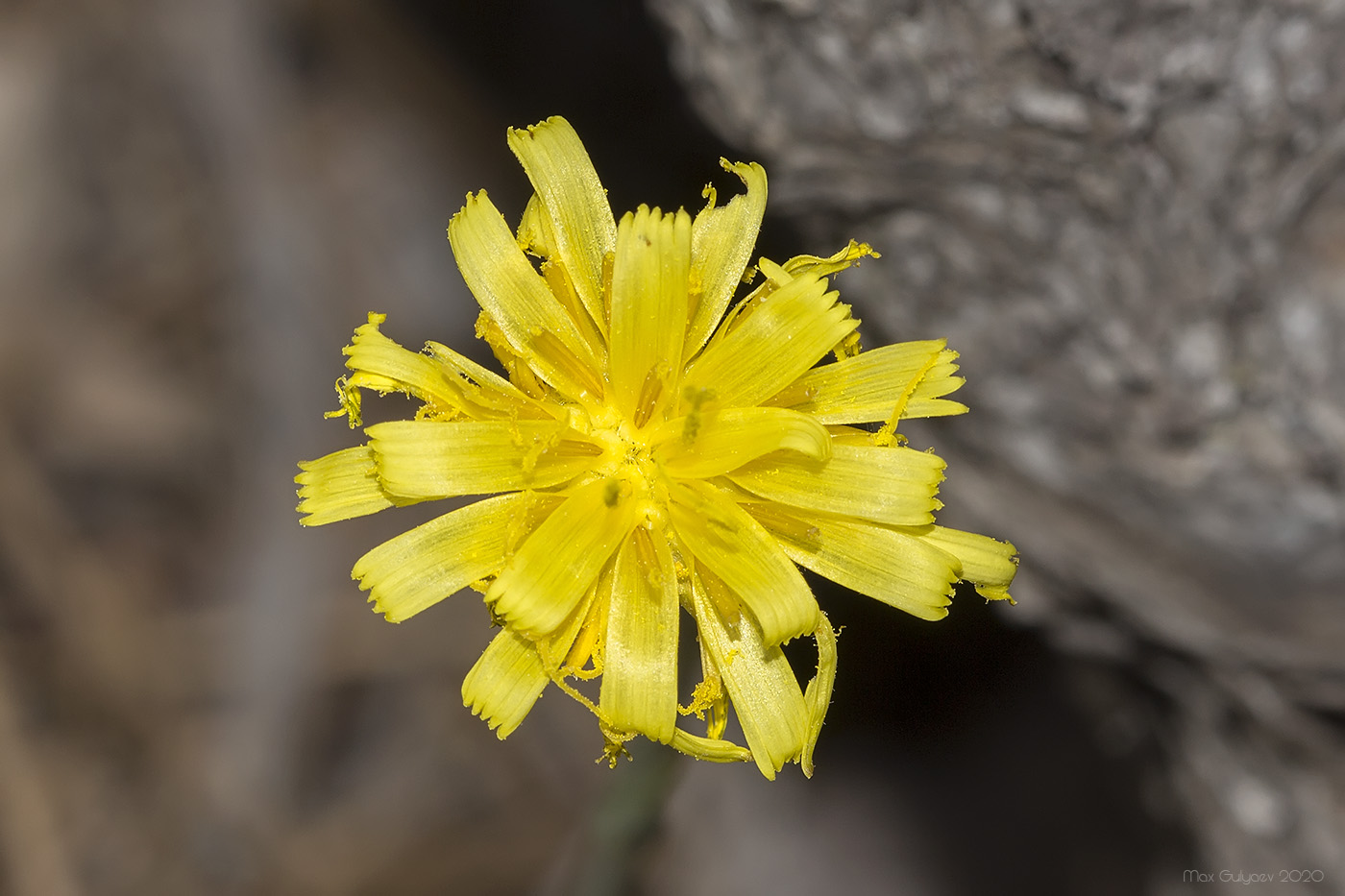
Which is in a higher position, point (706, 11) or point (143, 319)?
point (706, 11)

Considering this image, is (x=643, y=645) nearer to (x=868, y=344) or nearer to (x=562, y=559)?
(x=562, y=559)

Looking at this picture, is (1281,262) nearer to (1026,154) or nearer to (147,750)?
(1026,154)

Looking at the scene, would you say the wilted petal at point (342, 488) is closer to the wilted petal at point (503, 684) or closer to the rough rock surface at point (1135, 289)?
the wilted petal at point (503, 684)

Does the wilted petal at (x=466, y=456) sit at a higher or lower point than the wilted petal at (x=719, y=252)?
lower

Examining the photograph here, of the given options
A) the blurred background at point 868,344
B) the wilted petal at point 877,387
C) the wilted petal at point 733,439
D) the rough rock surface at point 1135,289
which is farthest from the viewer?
the blurred background at point 868,344

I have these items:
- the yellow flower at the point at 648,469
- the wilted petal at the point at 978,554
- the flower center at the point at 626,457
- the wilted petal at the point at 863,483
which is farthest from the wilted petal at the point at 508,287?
the wilted petal at the point at 978,554

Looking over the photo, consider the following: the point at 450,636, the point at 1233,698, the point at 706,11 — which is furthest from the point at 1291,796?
the point at 450,636
